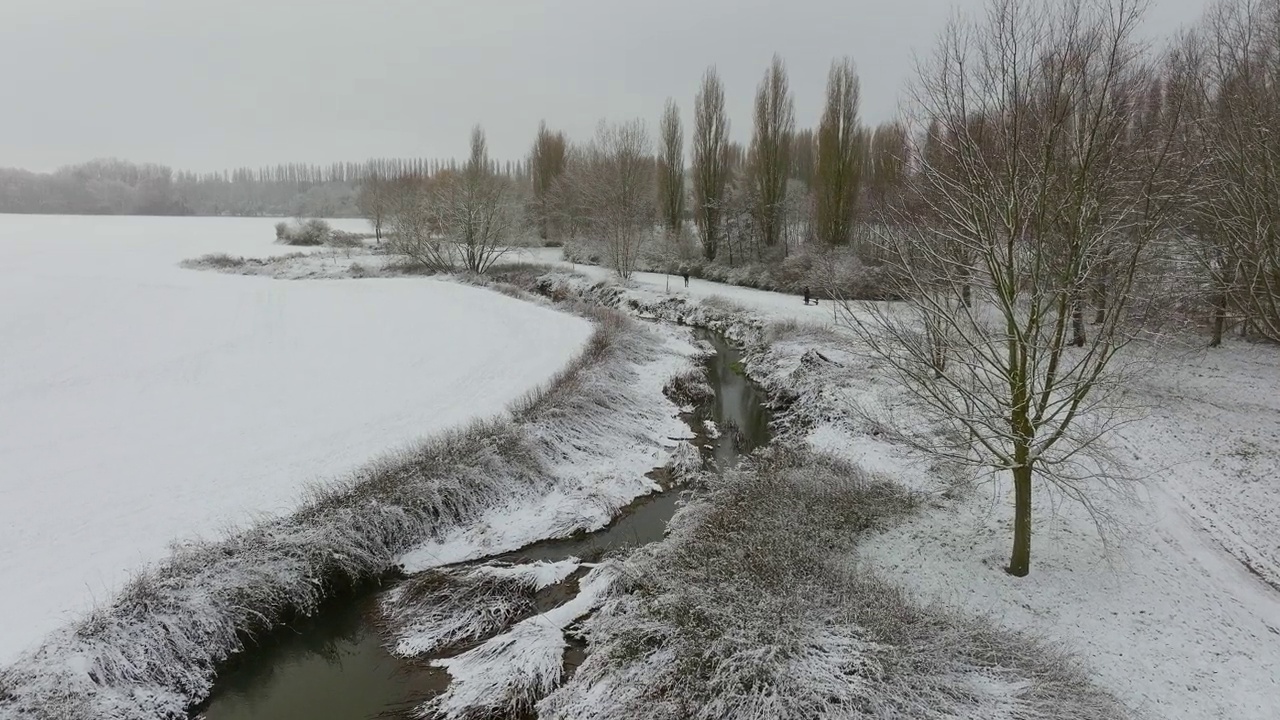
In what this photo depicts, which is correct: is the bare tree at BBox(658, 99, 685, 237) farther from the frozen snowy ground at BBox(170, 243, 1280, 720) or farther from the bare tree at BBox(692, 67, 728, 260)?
the frozen snowy ground at BBox(170, 243, 1280, 720)

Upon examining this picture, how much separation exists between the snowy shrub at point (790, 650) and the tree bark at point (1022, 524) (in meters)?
1.25

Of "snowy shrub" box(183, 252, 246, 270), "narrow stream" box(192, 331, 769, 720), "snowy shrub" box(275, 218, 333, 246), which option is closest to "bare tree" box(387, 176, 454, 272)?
"snowy shrub" box(183, 252, 246, 270)

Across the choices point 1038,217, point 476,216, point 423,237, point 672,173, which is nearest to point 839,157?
point 672,173

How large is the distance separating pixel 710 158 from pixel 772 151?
151 inches

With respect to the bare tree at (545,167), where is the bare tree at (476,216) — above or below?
below

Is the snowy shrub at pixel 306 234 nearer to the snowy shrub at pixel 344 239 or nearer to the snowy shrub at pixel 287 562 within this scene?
the snowy shrub at pixel 344 239

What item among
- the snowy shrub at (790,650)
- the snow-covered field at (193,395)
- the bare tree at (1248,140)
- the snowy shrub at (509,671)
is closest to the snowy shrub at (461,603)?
the snowy shrub at (509,671)

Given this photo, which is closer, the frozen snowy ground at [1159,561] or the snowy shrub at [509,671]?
the frozen snowy ground at [1159,561]

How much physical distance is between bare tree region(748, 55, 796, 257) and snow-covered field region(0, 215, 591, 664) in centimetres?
1458

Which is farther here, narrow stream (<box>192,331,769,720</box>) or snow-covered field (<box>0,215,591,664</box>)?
snow-covered field (<box>0,215,591,664</box>)

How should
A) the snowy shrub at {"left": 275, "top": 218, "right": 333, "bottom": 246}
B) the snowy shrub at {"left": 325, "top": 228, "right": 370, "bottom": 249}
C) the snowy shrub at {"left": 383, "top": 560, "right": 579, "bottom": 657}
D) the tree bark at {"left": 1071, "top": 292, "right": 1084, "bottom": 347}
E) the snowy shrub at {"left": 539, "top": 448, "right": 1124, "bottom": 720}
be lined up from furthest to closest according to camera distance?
the snowy shrub at {"left": 275, "top": 218, "right": 333, "bottom": 246}
the snowy shrub at {"left": 325, "top": 228, "right": 370, "bottom": 249}
the snowy shrub at {"left": 383, "top": 560, "right": 579, "bottom": 657}
the tree bark at {"left": 1071, "top": 292, "right": 1084, "bottom": 347}
the snowy shrub at {"left": 539, "top": 448, "right": 1124, "bottom": 720}

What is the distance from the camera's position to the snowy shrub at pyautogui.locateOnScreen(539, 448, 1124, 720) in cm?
498

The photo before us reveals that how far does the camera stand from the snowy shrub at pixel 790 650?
498 centimetres

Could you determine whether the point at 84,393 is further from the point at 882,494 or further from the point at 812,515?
the point at 882,494
